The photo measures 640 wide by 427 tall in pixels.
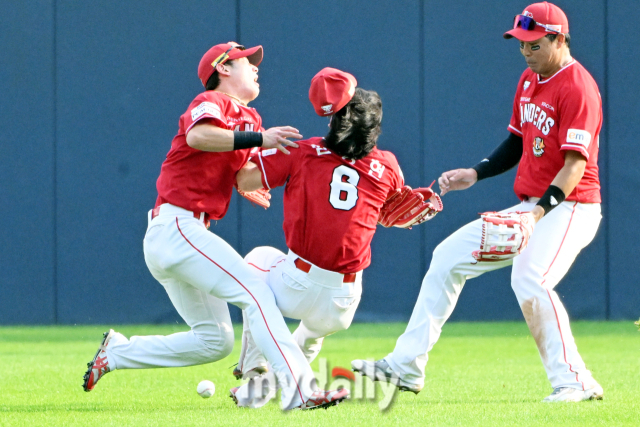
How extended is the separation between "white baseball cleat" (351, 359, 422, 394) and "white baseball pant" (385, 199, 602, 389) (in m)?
0.03

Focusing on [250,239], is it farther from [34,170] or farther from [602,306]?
[602,306]

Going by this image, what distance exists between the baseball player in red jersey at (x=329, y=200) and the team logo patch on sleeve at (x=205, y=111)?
1.00ft

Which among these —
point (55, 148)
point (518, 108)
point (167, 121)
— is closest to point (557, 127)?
point (518, 108)

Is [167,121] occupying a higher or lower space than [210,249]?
higher

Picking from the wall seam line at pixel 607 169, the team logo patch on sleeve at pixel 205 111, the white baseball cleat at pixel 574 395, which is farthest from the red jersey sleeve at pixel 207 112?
the wall seam line at pixel 607 169

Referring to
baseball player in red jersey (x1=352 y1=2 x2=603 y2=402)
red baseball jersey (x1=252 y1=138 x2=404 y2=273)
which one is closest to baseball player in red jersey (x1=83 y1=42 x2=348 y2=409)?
red baseball jersey (x1=252 y1=138 x2=404 y2=273)

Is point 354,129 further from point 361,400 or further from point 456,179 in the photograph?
point 361,400

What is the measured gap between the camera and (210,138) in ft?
13.4

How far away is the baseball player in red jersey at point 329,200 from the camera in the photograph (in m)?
4.04

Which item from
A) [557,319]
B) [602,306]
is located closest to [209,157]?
[557,319]

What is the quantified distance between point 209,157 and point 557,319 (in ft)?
6.40

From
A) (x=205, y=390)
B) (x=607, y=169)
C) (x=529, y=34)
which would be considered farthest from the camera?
(x=607, y=169)

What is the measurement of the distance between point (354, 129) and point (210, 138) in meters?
0.68

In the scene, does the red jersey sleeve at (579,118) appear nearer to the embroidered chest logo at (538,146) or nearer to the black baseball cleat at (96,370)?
the embroidered chest logo at (538,146)
